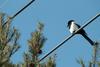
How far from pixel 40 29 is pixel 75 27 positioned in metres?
7.20

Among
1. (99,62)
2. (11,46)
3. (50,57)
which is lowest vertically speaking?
(99,62)

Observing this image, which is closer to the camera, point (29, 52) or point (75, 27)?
point (29, 52)

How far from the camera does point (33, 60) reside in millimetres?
8023

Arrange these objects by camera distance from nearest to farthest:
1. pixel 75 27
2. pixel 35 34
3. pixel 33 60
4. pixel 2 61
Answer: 1. pixel 2 61
2. pixel 33 60
3. pixel 35 34
4. pixel 75 27

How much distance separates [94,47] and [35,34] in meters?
1.16

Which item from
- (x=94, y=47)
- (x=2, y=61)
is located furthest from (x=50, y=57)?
(x=2, y=61)

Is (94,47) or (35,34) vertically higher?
(35,34)

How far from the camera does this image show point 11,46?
7.40 meters

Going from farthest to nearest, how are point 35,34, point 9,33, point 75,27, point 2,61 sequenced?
point 75,27 < point 35,34 < point 9,33 < point 2,61

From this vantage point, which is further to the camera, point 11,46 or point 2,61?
point 11,46

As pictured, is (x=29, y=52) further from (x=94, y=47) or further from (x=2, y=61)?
(x=2, y=61)

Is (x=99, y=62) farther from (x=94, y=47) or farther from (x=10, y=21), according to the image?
(x=10, y=21)

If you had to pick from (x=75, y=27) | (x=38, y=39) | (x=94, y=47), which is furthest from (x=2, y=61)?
(x=75, y=27)

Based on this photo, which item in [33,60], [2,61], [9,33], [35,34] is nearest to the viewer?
[2,61]
